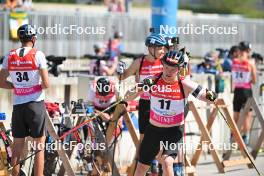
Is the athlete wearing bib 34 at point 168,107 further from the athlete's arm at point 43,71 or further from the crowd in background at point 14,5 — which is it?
the crowd in background at point 14,5

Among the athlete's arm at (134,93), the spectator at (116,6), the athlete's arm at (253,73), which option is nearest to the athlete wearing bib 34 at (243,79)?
the athlete's arm at (253,73)

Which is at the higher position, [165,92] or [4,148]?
[165,92]

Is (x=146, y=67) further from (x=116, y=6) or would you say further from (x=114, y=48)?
(x=116, y=6)

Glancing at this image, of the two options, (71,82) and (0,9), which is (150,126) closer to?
(71,82)

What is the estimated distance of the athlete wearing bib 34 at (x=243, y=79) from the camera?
16500 mm

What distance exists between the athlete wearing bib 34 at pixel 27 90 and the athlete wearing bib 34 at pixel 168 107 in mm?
1408

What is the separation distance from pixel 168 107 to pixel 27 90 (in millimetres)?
1886

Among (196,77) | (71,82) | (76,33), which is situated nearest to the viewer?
(71,82)

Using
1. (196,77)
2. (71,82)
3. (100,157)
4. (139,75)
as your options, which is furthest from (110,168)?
(196,77)

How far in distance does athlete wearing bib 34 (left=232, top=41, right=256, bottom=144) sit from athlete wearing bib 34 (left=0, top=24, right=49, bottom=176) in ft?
20.2

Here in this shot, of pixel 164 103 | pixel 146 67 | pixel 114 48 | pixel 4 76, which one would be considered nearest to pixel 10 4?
pixel 114 48

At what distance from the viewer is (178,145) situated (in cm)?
1070

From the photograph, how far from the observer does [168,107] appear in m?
10.6

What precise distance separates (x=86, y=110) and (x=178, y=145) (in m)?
2.11
